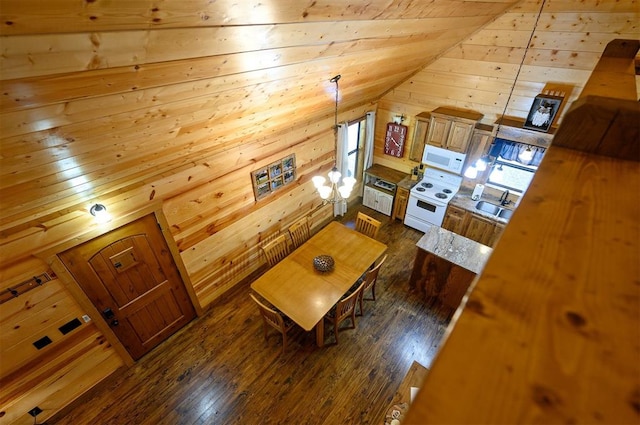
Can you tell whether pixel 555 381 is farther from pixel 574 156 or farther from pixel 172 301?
pixel 172 301

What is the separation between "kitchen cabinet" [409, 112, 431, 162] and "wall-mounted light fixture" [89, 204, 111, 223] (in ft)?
15.9

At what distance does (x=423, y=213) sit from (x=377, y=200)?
1.05 metres

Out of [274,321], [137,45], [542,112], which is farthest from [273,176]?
[542,112]

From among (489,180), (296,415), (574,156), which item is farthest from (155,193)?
(489,180)

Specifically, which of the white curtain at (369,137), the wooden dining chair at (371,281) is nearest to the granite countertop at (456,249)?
the wooden dining chair at (371,281)

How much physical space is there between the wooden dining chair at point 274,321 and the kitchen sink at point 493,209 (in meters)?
3.62

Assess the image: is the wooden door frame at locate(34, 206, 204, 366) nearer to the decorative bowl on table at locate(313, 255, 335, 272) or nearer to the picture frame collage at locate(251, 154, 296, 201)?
the picture frame collage at locate(251, 154, 296, 201)

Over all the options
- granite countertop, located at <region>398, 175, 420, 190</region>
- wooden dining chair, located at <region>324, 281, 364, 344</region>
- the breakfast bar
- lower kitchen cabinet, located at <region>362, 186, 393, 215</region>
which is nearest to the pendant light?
the breakfast bar

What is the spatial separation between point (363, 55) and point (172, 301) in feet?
12.2

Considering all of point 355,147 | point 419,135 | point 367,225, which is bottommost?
point 367,225

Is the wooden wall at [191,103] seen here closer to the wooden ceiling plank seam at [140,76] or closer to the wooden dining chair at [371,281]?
the wooden ceiling plank seam at [140,76]

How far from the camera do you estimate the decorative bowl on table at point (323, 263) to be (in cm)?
372

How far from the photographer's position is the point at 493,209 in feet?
16.1

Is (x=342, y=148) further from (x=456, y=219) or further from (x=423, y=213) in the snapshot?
(x=456, y=219)
